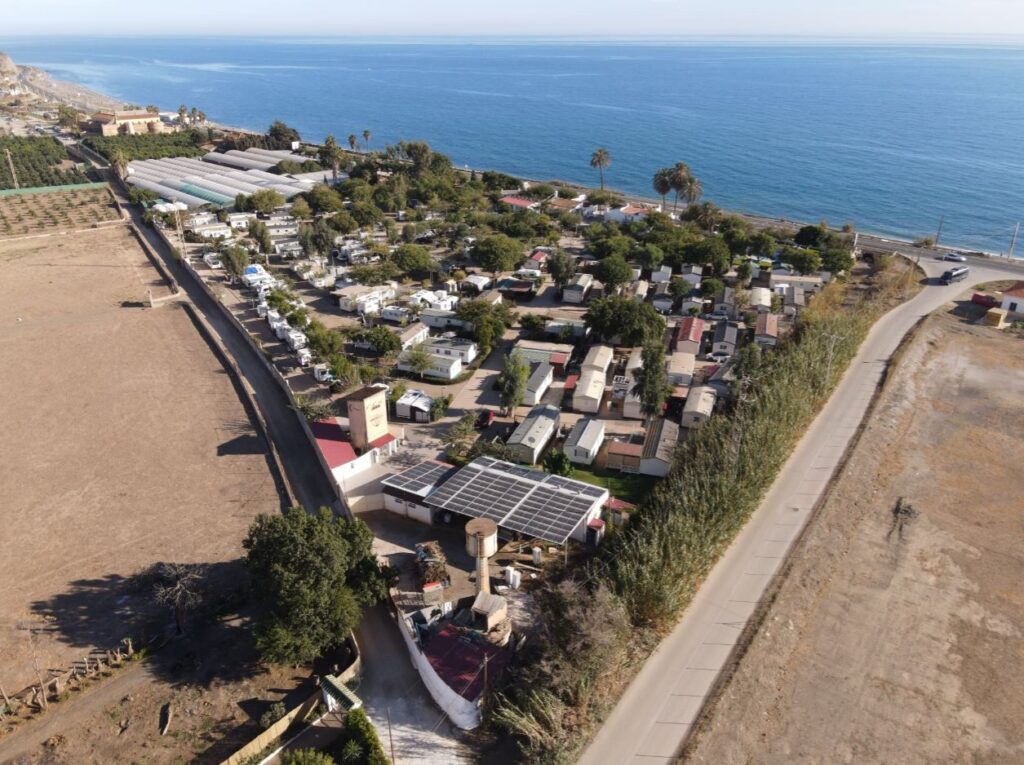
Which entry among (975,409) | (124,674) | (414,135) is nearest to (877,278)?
(975,409)

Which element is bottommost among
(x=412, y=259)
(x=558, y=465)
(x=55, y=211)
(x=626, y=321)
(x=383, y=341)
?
(x=558, y=465)

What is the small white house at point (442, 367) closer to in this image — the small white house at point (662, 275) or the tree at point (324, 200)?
the small white house at point (662, 275)

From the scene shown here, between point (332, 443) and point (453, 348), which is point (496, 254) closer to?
point (453, 348)

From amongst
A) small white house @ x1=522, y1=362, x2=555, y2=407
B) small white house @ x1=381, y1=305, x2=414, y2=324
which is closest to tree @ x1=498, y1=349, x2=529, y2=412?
small white house @ x1=522, y1=362, x2=555, y2=407

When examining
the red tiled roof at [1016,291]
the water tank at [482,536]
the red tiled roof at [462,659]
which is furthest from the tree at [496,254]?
the red tiled roof at [462,659]

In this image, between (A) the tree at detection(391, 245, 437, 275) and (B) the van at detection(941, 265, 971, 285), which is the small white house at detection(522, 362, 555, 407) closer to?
(A) the tree at detection(391, 245, 437, 275)

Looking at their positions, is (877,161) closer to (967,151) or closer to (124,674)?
(967,151)

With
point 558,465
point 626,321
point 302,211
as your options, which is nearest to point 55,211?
point 302,211
